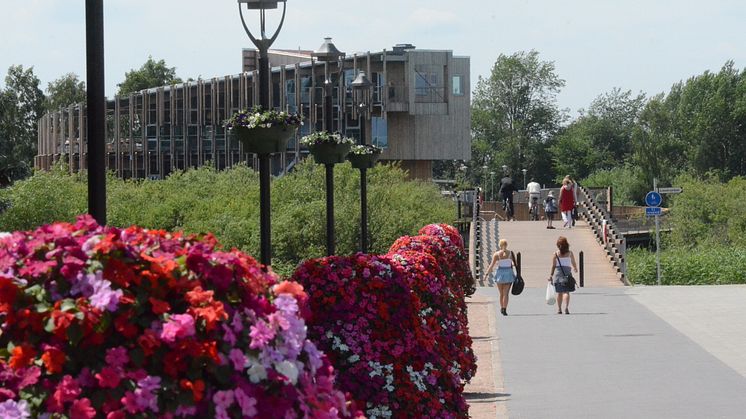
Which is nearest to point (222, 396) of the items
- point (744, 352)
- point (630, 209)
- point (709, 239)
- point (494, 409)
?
point (494, 409)

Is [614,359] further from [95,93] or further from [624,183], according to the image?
[624,183]

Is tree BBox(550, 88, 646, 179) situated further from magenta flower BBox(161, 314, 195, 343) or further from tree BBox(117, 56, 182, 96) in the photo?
magenta flower BBox(161, 314, 195, 343)

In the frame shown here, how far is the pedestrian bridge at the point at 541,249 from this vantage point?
120 feet

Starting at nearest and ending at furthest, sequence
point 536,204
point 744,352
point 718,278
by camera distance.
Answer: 1. point 744,352
2. point 718,278
3. point 536,204

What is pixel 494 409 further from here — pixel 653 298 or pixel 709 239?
pixel 709 239

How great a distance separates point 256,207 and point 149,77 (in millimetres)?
64731

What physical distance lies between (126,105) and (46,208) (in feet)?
90.3

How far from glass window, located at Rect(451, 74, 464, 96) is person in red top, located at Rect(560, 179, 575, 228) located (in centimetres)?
2291

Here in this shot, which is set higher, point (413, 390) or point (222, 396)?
point (222, 396)

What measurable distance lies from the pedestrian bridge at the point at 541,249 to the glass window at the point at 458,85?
1976cm

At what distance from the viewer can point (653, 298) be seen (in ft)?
93.6

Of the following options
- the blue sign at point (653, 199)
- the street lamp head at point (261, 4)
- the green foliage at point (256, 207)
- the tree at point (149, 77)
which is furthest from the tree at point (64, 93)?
the street lamp head at point (261, 4)

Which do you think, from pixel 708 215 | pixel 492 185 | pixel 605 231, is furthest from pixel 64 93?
pixel 605 231

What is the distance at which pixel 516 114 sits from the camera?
12219cm
